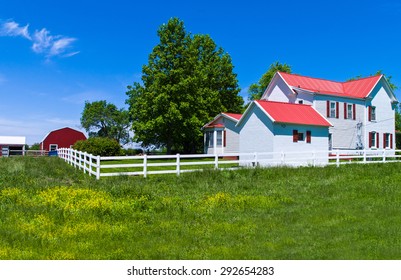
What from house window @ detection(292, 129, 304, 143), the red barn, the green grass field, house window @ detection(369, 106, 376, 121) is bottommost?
the green grass field

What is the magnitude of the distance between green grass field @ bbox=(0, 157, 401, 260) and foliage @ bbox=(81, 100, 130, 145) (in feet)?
234

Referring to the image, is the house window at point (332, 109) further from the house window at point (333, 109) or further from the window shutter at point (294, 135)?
the window shutter at point (294, 135)

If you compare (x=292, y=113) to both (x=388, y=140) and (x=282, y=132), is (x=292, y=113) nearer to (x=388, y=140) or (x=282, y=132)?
(x=282, y=132)

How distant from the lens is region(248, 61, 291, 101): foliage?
199 feet

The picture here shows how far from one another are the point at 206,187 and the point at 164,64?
29715 mm

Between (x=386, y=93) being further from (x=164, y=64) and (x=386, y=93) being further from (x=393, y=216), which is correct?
(x=393, y=216)

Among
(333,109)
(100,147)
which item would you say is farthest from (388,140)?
(100,147)

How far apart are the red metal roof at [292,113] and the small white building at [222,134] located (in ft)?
31.2

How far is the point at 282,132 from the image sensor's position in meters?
29.1

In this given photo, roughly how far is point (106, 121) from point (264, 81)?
134 feet

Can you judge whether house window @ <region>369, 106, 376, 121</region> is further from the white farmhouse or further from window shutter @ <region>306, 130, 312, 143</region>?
window shutter @ <region>306, 130, 312, 143</region>

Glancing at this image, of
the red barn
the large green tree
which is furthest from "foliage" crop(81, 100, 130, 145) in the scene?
the large green tree

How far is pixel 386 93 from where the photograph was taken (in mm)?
39750

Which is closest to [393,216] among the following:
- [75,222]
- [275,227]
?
[275,227]
